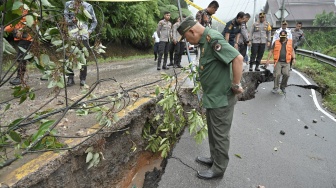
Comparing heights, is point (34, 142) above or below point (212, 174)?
above

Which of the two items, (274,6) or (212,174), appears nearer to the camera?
(212,174)

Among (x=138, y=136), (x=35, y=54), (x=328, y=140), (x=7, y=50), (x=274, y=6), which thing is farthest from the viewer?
(x=274, y=6)

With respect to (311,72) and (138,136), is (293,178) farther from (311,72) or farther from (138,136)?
(311,72)

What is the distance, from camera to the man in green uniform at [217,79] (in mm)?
2750

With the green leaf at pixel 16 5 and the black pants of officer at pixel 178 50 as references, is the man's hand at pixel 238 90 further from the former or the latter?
the black pants of officer at pixel 178 50

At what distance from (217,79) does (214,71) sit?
0.09m

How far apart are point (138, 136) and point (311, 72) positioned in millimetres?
7862

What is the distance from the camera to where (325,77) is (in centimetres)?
872

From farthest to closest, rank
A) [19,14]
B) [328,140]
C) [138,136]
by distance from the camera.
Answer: [328,140] < [138,136] < [19,14]

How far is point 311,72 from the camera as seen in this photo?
9.26 metres

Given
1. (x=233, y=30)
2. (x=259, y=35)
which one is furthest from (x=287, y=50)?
(x=233, y=30)

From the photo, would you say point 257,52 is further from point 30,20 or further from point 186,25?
point 30,20

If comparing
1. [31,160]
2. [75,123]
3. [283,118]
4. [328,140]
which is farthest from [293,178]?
[31,160]

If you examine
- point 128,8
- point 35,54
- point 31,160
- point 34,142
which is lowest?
point 31,160
